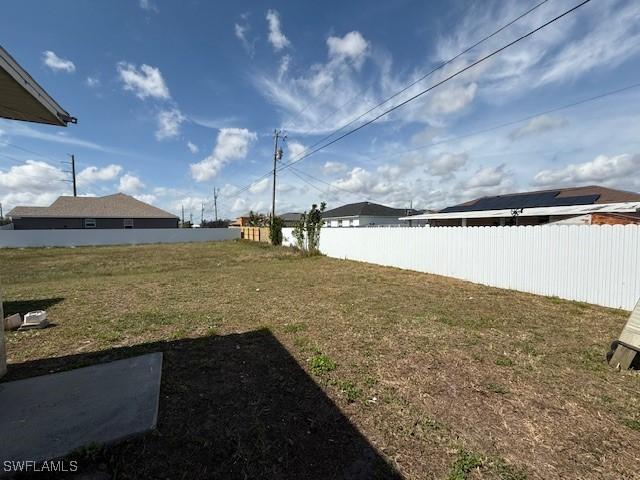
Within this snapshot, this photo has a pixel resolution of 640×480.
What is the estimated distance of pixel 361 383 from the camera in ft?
10.1

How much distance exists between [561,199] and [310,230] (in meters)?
15.4

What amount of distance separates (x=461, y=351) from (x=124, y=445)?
11.8 ft

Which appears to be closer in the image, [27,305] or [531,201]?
[27,305]

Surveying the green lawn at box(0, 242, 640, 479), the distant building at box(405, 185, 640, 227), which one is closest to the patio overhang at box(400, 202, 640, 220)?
the distant building at box(405, 185, 640, 227)

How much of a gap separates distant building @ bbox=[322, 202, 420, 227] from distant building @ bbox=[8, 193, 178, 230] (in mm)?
18238

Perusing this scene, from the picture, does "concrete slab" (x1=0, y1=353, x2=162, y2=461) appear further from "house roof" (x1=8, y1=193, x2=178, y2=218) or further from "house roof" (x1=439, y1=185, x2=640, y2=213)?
"house roof" (x1=8, y1=193, x2=178, y2=218)

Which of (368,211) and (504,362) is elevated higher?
(368,211)

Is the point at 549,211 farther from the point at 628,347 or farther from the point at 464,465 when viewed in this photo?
the point at 464,465

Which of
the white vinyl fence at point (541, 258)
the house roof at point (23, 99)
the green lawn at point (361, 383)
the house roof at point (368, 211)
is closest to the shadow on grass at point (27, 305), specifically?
the green lawn at point (361, 383)

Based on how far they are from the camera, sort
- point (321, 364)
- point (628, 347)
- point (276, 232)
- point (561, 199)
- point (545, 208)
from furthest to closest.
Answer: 1. point (276, 232)
2. point (561, 199)
3. point (545, 208)
4. point (321, 364)
5. point (628, 347)

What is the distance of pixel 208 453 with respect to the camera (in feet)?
6.89

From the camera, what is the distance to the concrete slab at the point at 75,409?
6.76 feet

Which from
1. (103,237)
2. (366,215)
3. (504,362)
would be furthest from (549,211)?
(103,237)

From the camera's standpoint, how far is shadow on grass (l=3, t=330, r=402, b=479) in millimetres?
1961
